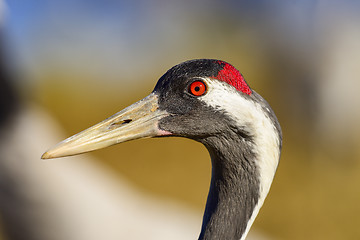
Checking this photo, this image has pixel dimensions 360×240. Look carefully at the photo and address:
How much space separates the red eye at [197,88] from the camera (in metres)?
1.22

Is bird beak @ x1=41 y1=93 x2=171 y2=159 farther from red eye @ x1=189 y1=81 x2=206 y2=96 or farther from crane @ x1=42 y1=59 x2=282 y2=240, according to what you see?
red eye @ x1=189 y1=81 x2=206 y2=96

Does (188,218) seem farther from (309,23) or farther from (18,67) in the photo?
(309,23)

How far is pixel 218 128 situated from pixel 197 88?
152 millimetres

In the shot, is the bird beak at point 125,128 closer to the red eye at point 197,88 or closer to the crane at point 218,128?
the crane at point 218,128

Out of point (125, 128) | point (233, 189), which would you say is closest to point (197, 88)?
point (125, 128)

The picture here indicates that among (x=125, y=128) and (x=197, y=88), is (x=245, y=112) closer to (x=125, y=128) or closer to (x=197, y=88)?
(x=197, y=88)

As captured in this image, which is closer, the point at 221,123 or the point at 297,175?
the point at 221,123

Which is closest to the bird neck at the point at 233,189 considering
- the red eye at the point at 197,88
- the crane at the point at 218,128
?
the crane at the point at 218,128

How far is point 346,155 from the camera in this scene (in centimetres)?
604

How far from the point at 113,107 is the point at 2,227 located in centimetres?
470

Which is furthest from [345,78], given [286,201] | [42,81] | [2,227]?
[42,81]

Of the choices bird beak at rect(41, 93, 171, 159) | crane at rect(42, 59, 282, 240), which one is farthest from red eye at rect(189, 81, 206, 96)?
bird beak at rect(41, 93, 171, 159)

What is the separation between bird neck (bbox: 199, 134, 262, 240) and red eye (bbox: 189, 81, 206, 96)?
0.17 meters

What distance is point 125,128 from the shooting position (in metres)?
1.25
